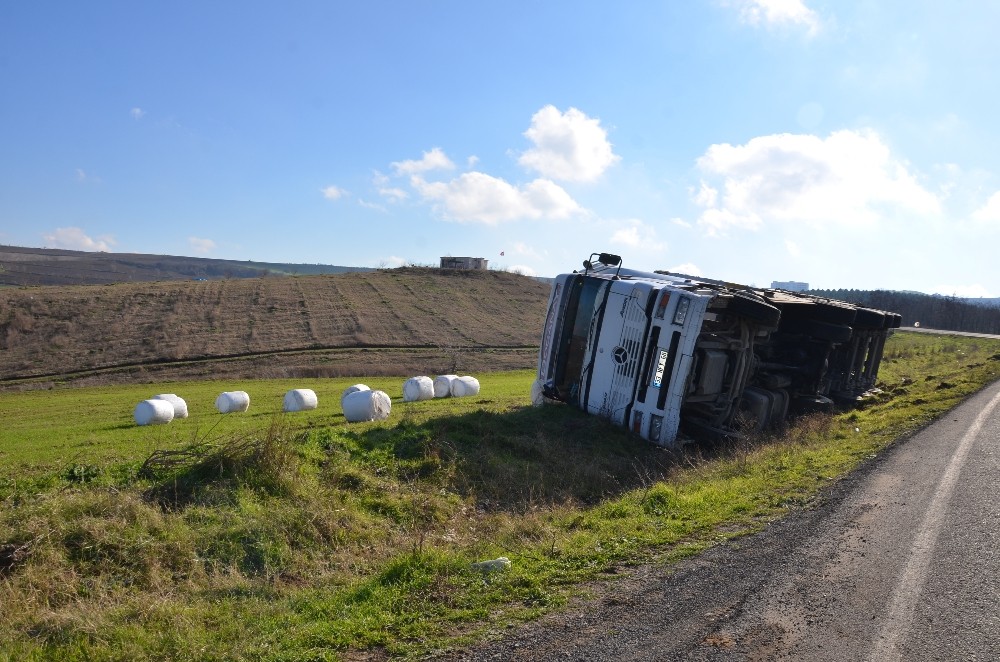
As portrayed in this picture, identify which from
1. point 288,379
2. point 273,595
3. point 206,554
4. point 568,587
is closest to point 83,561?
point 206,554

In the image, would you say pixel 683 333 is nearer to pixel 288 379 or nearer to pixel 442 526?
pixel 442 526

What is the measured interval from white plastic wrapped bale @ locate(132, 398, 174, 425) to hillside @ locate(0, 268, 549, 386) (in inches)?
730

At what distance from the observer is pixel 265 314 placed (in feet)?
173

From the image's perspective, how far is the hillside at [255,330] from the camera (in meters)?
40.4

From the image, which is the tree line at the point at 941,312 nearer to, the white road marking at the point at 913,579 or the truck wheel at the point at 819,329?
the truck wheel at the point at 819,329

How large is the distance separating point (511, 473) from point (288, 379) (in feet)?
93.6

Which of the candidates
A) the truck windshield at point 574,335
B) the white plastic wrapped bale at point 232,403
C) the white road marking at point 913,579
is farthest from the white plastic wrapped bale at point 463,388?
the white road marking at point 913,579

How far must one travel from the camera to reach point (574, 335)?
1338cm

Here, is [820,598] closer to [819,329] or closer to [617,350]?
[617,350]

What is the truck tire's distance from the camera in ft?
53.9

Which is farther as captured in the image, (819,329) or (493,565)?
(819,329)

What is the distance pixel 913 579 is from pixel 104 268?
495 ft

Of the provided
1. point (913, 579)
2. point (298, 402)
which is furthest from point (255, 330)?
point (913, 579)

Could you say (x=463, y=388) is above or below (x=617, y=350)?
below
